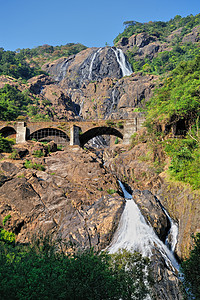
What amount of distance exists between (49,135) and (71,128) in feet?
21.3

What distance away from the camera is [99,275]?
11750mm

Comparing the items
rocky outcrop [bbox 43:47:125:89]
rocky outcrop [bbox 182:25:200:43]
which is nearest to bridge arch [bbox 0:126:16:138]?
rocky outcrop [bbox 43:47:125:89]

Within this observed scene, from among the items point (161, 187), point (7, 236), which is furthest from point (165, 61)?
point (7, 236)

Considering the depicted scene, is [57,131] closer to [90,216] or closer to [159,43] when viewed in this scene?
[90,216]

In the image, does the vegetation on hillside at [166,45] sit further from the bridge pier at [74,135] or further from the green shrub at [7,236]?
the green shrub at [7,236]

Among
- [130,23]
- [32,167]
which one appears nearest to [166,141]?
[32,167]

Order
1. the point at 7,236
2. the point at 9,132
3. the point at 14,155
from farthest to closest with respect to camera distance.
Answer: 1. the point at 9,132
2. the point at 14,155
3. the point at 7,236

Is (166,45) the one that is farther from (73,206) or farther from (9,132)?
(73,206)

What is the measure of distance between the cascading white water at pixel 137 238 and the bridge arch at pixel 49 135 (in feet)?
104

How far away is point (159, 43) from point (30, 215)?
13508 cm

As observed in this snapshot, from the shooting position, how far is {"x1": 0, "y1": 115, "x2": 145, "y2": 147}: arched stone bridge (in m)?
48.5

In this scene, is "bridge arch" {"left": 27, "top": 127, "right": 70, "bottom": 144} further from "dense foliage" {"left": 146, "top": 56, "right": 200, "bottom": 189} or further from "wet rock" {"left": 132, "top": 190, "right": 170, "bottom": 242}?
"wet rock" {"left": 132, "top": 190, "right": 170, "bottom": 242}

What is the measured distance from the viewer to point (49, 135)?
2025 inches

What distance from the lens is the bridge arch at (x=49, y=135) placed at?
49.7 metres
